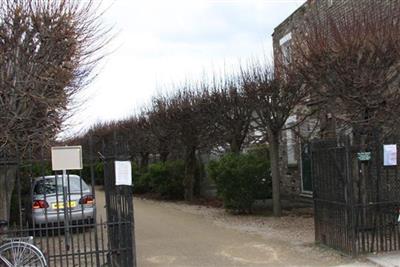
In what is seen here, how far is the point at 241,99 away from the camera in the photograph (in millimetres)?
18594

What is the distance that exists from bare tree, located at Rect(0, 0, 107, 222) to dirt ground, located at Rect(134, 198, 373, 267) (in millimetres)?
3013

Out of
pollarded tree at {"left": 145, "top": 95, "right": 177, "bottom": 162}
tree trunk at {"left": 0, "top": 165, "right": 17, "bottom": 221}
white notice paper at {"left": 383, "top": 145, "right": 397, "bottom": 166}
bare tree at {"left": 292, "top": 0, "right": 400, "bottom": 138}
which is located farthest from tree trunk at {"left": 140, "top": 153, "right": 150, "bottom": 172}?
white notice paper at {"left": 383, "top": 145, "right": 397, "bottom": 166}

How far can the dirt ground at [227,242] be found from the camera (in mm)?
10273

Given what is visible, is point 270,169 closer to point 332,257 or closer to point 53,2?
point 332,257

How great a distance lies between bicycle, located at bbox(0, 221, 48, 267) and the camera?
8.34 m

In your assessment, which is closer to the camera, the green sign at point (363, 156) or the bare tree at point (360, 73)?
the green sign at point (363, 156)

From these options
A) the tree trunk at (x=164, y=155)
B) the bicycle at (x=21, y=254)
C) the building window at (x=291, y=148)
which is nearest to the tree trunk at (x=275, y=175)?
the building window at (x=291, y=148)

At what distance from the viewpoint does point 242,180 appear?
16.9 meters

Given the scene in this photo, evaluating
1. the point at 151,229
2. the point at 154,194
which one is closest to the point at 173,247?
the point at 151,229

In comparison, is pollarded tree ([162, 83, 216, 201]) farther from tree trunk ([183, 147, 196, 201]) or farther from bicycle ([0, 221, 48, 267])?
bicycle ([0, 221, 48, 267])

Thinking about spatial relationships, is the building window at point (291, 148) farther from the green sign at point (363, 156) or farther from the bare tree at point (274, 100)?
the green sign at point (363, 156)

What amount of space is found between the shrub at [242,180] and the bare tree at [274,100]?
1.31 feet

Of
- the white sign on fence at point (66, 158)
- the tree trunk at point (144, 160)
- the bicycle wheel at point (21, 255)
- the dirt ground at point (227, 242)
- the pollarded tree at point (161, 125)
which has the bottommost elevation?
the dirt ground at point (227, 242)

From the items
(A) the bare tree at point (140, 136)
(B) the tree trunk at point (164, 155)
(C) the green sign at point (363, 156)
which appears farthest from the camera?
(A) the bare tree at point (140, 136)
